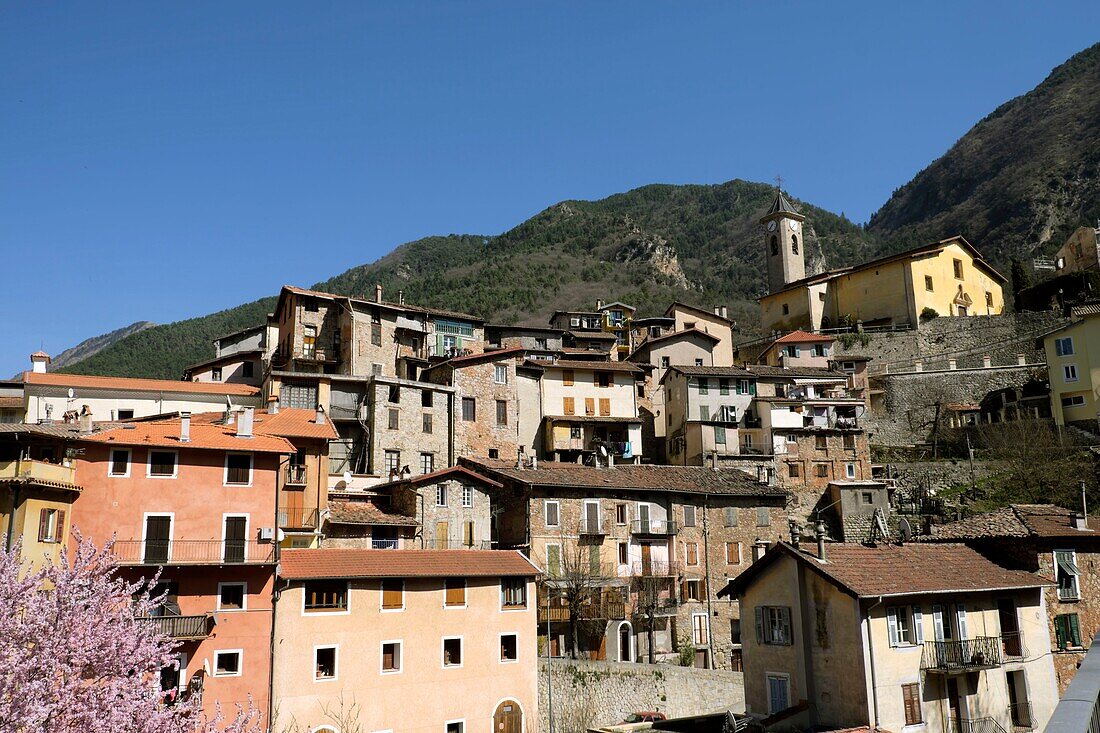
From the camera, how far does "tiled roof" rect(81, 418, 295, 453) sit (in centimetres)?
3500

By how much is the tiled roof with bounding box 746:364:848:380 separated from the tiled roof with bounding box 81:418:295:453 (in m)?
40.6

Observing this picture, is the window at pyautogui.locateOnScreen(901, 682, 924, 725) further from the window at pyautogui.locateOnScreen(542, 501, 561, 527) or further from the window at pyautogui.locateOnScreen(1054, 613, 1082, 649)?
the window at pyautogui.locateOnScreen(542, 501, 561, 527)

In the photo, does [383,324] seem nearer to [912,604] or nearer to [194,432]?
[194,432]

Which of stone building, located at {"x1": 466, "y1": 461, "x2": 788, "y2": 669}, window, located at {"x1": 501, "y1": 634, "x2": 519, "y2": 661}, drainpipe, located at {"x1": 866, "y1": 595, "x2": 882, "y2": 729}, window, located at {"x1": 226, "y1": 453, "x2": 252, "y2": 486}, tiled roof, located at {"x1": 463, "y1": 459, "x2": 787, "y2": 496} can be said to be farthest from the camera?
tiled roof, located at {"x1": 463, "y1": 459, "x2": 787, "y2": 496}

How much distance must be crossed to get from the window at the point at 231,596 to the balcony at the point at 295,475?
30.1 ft

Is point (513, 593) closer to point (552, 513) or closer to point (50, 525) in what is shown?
point (552, 513)

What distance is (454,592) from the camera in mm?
37062

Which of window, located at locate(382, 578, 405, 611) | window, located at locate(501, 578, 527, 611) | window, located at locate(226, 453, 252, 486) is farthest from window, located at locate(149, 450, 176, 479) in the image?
window, located at locate(501, 578, 527, 611)

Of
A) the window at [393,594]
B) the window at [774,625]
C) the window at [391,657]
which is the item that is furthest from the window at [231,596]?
the window at [774,625]

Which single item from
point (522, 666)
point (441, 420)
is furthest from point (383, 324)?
point (522, 666)

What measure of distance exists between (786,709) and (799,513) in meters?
30.0

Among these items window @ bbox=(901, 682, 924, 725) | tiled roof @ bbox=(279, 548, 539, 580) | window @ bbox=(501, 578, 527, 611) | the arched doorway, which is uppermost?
tiled roof @ bbox=(279, 548, 539, 580)

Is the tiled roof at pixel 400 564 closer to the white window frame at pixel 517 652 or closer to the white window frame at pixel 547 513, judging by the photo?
the white window frame at pixel 517 652

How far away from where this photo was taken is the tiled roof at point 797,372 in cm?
6947
